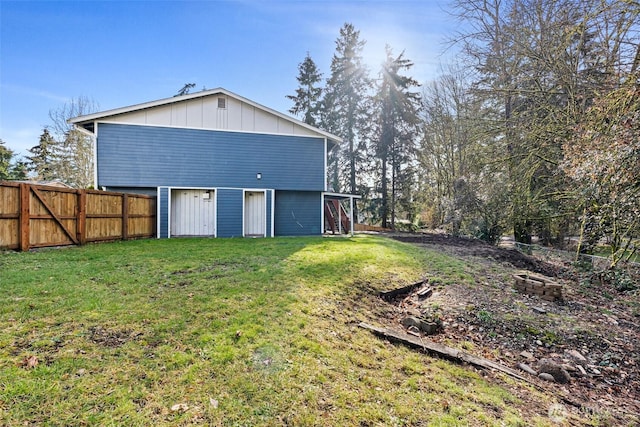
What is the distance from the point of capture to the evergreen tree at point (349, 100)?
23.6 m

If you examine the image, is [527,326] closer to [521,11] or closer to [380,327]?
[380,327]

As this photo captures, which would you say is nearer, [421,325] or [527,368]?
[527,368]

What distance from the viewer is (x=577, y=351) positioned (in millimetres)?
3920

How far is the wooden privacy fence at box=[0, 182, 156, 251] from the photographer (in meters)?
6.42

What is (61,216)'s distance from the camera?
7.52m

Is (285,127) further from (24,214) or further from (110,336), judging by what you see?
(110,336)

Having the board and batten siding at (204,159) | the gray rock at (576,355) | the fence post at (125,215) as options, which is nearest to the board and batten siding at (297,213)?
the board and batten siding at (204,159)

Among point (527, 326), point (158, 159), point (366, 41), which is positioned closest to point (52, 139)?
point (158, 159)

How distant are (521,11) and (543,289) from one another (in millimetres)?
6900

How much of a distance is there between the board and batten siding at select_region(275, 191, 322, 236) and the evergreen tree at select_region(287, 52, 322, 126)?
12.4 m

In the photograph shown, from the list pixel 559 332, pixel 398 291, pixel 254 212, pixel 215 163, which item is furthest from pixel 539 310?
pixel 215 163

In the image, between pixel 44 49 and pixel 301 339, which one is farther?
pixel 44 49

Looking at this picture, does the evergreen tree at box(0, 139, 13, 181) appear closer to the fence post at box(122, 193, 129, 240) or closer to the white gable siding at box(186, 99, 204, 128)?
the white gable siding at box(186, 99, 204, 128)

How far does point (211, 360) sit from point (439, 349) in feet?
8.37
